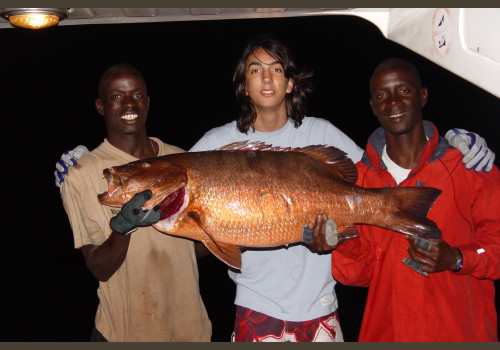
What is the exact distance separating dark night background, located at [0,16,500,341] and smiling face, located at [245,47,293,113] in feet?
13.9

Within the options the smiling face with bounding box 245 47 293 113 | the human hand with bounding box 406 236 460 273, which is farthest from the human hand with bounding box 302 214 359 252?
the smiling face with bounding box 245 47 293 113

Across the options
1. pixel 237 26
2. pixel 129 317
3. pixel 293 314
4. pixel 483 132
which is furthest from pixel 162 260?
pixel 483 132

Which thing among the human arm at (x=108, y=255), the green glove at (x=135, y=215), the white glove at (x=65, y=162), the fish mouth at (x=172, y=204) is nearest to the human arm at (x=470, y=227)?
the fish mouth at (x=172, y=204)

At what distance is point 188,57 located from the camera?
7602 millimetres

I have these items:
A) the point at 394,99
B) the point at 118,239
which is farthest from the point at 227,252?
the point at 394,99

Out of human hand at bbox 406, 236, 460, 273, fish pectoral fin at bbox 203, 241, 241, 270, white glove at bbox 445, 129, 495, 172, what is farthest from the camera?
fish pectoral fin at bbox 203, 241, 241, 270

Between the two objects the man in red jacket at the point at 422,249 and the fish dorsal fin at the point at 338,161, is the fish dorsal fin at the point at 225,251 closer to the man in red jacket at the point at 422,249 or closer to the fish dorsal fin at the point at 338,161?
the man in red jacket at the point at 422,249

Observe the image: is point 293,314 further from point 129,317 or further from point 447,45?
point 447,45

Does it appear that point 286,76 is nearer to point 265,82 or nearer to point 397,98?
point 265,82

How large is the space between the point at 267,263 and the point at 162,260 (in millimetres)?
666

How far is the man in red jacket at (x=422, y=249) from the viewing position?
241 cm

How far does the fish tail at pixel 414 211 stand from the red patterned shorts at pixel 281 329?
0.77 metres

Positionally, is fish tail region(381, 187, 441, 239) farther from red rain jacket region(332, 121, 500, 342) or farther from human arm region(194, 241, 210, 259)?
human arm region(194, 241, 210, 259)

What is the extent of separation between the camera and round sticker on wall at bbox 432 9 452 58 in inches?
81.1
